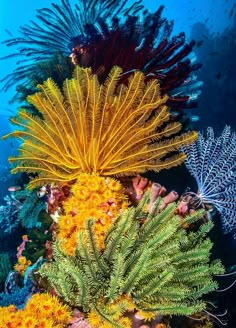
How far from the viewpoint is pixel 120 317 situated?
301cm

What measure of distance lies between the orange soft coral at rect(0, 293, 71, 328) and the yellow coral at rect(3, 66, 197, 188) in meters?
1.41

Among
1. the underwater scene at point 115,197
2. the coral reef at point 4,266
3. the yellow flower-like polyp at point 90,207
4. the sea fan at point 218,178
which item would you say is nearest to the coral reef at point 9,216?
the coral reef at point 4,266

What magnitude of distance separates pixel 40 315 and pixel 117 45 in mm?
3673

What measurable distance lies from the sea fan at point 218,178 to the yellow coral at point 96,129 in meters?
0.58

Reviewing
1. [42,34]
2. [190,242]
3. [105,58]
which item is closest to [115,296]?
[190,242]

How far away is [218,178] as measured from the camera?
14.1ft

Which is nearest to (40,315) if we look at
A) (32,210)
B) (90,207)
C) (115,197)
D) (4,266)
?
(90,207)

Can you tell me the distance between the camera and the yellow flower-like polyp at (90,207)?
3.46m

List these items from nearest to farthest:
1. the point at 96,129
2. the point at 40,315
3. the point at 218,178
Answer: the point at 40,315 < the point at 96,129 < the point at 218,178

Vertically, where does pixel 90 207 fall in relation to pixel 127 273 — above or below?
above

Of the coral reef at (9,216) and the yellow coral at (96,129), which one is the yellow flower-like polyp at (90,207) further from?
the coral reef at (9,216)

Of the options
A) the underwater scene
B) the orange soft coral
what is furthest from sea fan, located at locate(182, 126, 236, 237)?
the orange soft coral

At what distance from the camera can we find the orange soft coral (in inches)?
108

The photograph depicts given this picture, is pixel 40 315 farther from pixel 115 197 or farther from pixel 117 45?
pixel 117 45
